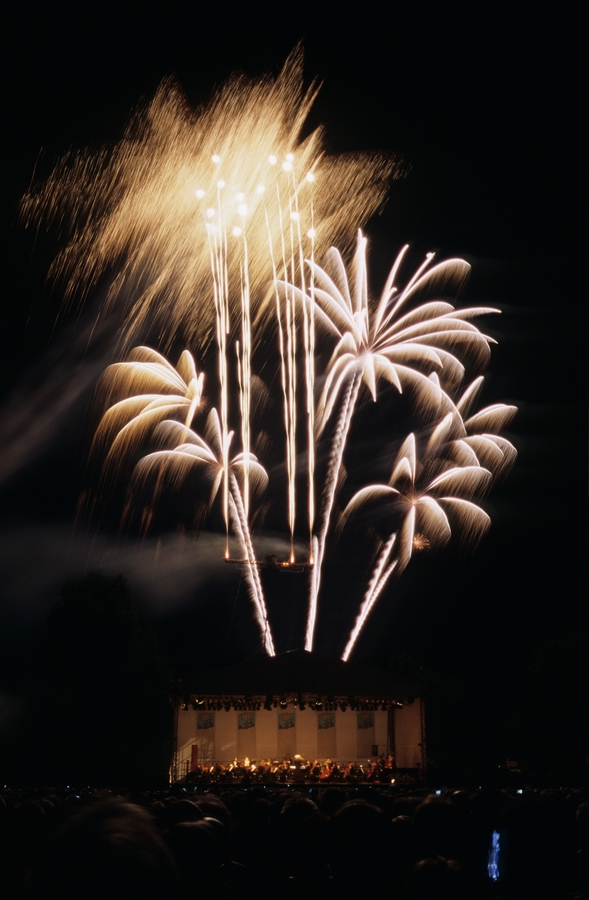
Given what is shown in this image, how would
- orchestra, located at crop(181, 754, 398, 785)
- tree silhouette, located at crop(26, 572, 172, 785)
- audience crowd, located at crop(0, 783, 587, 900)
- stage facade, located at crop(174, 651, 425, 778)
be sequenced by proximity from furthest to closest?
tree silhouette, located at crop(26, 572, 172, 785) → stage facade, located at crop(174, 651, 425, 778) → orchestra, located at crop(181, 754, 398, 785) → audience crowd, located at crop(0, 783, 587, 900)

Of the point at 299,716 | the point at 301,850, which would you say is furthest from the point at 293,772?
the point at 301,850

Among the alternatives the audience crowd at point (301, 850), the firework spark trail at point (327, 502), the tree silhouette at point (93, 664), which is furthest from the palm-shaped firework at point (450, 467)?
the audience crowd at point (301, 850)

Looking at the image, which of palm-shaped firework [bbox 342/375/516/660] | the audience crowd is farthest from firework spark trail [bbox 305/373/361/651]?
the audience crowd

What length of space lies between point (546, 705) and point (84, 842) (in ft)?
102

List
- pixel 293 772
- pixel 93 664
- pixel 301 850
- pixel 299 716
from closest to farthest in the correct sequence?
pixel 301 850 < pixel 293 772 < pixel 299 716 < pixel 93 664

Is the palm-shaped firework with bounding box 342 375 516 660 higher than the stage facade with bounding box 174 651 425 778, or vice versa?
the palm-shaped firework with bounding box 342 375 516 660

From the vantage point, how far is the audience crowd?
202 cm

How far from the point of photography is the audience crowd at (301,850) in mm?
2020

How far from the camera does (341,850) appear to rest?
423 centimetres

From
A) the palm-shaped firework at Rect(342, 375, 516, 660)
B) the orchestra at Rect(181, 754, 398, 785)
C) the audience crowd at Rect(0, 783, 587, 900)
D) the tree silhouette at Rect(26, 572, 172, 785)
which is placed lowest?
the orchestra at Rect(181, 754, 398, 785)

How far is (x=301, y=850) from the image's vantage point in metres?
4.57

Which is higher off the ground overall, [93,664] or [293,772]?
[93,664]

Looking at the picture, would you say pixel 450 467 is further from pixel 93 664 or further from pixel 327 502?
pixel 93 664

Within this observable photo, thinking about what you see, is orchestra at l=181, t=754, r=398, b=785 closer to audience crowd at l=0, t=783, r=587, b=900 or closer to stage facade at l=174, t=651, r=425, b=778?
stage facade at l=174, t=651, r=425, b=778
